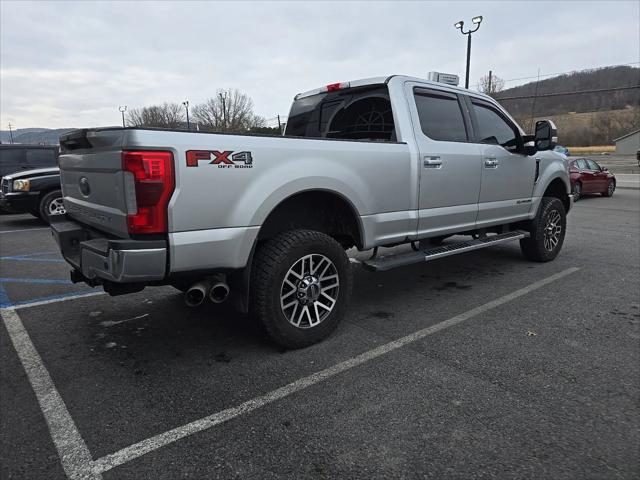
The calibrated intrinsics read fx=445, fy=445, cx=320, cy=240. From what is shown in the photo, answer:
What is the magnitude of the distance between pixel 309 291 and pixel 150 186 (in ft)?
4.51

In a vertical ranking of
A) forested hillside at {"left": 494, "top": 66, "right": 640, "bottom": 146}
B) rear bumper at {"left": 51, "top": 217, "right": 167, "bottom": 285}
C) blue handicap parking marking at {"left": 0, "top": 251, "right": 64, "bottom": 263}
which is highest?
forested hillside at {"left": 494, "top": 66, "right": 640, "bottom": 146}

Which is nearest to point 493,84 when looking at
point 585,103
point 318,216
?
point 585,103

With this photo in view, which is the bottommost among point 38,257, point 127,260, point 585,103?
point 38,257

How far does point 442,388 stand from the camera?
108 inches

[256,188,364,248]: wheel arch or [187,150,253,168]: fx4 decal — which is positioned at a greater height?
[187,150,253,168]: fx4 decal

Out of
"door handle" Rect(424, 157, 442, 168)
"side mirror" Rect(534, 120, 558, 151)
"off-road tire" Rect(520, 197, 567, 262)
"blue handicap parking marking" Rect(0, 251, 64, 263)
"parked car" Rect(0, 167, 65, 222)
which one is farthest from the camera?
"parked car" Rect(0, 167, 65, 222)

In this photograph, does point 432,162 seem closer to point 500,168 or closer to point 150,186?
point 500,168

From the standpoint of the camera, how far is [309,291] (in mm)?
3303

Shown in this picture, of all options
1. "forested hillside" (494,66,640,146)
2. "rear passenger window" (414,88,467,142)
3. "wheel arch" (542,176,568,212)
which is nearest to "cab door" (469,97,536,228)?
"rear passenger window" (414,88,467,142)

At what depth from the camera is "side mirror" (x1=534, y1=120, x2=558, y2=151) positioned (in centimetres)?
507

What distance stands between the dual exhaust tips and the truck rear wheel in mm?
239

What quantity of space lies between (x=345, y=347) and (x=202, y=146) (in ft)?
5.87

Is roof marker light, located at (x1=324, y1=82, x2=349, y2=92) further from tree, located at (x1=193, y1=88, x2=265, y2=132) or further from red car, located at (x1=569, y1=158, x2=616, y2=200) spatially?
tree, located at (x1=193, y1=88, x2=265, y2=132)

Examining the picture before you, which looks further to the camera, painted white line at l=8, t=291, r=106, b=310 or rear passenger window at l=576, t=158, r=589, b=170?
rear passenger window at l=576, t=158, r=589, b=170
